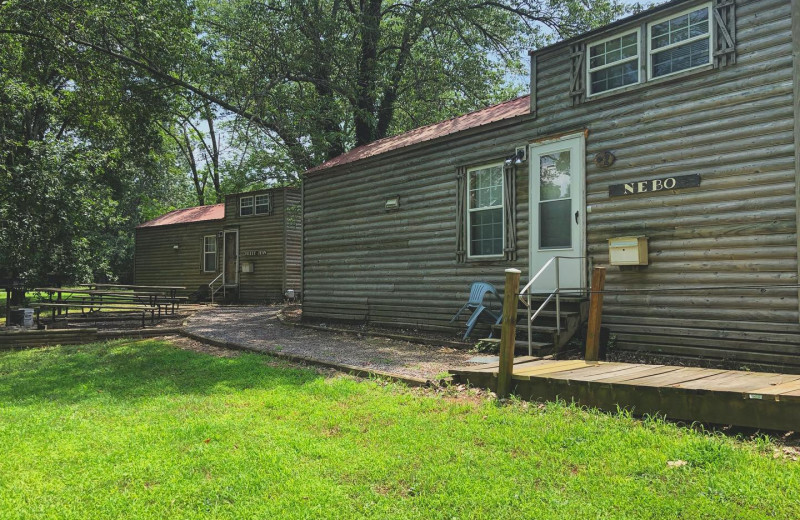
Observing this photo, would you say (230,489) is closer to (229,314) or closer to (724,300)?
(724,300)

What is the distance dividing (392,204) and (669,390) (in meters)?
7.24

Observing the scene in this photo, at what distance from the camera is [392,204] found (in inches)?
409

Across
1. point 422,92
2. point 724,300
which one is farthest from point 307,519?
point 422,92

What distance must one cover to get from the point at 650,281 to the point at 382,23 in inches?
627

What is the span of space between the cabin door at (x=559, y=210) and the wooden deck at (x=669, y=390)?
103 inches

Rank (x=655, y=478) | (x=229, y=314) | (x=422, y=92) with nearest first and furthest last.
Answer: (x=655, y=478) < (x=229, y=314) < (x=422, y=92)

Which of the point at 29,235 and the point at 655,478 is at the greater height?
the point at 29,235

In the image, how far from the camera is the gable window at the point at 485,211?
344 inches

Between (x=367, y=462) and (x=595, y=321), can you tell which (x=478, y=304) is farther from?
(x=367, y=462)

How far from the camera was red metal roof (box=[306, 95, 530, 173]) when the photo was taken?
353 inches

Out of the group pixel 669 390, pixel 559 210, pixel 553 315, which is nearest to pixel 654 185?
pixel 559 210

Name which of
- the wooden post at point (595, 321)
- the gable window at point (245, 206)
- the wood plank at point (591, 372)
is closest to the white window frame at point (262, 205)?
the gable window at point (245, 206)

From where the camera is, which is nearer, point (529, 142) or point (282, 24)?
point (529, 142)

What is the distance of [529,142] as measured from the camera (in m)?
8.22
